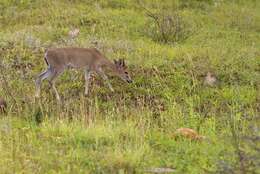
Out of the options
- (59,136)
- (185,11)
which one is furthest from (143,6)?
(59,136)

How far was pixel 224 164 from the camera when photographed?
5.79 m

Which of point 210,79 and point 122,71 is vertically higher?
point 122,71

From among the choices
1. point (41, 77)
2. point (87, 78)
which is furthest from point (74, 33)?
point (41, 77)

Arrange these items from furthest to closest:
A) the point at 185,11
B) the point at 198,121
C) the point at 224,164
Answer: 1. the point at 185,11
2. the point at 198,121
3. the point at 224,164

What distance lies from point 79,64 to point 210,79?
2.44 metres

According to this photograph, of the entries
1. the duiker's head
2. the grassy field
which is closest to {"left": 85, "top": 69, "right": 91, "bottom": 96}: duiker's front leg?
the grassy field

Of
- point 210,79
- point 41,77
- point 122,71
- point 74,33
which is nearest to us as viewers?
point 41,77

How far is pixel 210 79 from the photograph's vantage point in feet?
38.3

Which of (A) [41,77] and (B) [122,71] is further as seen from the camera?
(B) [122,71]

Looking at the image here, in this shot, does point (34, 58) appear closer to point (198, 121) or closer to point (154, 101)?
point (154, 101)

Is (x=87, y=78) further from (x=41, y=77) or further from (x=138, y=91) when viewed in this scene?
(x=138, y=91)

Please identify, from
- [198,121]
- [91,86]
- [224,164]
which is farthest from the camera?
[91,86]

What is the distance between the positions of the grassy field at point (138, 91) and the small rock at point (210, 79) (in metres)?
0.10

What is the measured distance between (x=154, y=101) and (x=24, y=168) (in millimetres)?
4314
